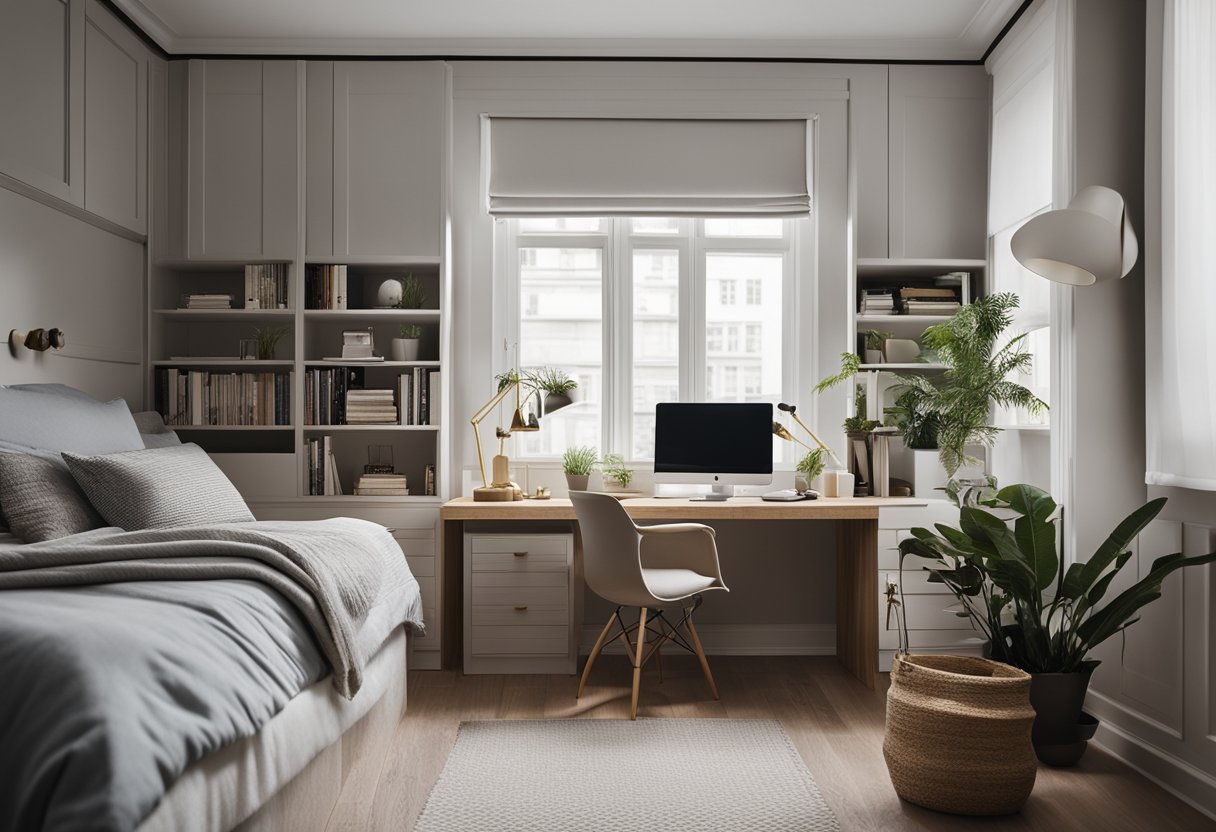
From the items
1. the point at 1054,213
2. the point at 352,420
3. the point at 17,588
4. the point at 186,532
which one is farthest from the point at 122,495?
the point at 1054,213

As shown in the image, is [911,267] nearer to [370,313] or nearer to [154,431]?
[370,313]

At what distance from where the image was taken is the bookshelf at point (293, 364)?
4.02m

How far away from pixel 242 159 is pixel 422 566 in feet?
6.79

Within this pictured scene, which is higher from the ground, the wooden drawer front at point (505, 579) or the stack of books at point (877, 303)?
the stack of books at point (877, 303)

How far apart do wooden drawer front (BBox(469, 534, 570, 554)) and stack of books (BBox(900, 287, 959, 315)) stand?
1961mm

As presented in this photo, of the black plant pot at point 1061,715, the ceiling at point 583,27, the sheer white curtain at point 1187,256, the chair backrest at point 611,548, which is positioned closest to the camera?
the sheer white curtain at point 1187,256

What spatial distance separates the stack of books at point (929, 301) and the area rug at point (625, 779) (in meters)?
2.05

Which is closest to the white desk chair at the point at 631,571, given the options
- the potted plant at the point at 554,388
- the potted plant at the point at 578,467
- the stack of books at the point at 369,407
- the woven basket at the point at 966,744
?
the potted plant at the point at 578,467

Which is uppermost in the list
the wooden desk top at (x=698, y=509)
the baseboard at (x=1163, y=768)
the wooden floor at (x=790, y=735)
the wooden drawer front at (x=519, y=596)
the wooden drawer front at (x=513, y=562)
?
the wooden desk top at (x=698, y=509)

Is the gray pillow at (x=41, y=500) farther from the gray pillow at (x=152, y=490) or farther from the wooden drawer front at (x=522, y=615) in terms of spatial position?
the wooden drawer front at (x=522, y=615)

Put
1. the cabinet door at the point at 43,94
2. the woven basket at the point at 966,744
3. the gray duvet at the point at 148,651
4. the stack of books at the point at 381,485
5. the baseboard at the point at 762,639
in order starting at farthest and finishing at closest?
the baseboard at the point at 762,639 → the stack of books at the point at 381,485 → the cabinet door at the point at 43,94 → the woven basket at the point at 966,744 → the gray duvet at the point at 148,651

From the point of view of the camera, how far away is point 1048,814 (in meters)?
2.45

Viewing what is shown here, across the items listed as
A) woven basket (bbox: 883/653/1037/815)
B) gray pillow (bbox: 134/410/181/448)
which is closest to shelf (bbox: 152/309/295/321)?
gray pillow (bbox: 134/410/181/448)

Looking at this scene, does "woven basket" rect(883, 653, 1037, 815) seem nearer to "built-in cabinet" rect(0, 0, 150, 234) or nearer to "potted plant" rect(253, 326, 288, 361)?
"potted plant" rect(253, 326, 288, 361)
